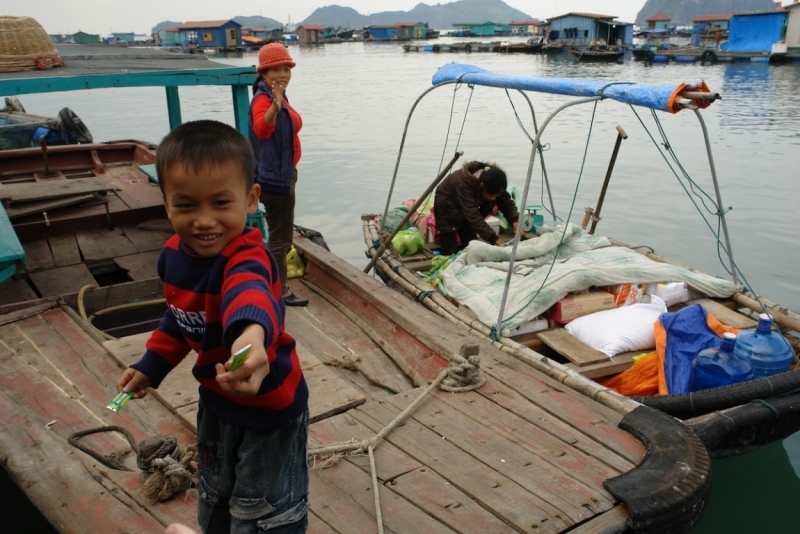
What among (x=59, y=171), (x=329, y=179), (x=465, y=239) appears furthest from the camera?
(x=329, y=179)

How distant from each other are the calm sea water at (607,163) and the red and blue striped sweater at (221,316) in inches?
144

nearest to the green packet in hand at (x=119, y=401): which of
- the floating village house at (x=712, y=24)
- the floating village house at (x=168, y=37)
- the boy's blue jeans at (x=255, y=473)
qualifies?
the boy's blue jeans at (x=255, y=473)

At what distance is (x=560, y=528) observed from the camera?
2.42m

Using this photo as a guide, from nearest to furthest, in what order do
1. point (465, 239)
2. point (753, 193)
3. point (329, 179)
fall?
point (465, 239) → point (753, 193) → point (329, 179)

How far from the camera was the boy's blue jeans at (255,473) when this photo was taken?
65.7 inches

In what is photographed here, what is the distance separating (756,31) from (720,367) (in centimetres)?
4352

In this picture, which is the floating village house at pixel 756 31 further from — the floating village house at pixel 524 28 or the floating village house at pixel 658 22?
the floating village house at pixel 524 28

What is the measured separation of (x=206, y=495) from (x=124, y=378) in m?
0.40

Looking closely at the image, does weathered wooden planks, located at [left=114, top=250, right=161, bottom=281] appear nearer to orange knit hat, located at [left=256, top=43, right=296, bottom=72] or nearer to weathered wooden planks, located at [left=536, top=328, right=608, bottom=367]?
orange knit hat, located at [left=256, top=43, right=296, bottom=72]

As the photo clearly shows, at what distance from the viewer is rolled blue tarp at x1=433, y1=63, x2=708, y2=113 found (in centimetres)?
377

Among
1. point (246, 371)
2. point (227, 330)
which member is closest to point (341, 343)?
point (227, 330)

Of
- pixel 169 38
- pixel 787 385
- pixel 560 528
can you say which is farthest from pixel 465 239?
pixel 169 38

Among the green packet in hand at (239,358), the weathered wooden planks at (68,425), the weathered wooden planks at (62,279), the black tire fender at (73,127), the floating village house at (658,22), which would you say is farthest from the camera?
the floating village house at (658,22)

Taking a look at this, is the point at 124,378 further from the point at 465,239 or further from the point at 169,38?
the point at 169,38
